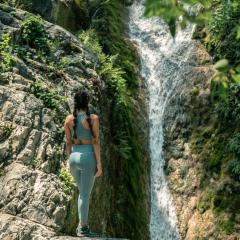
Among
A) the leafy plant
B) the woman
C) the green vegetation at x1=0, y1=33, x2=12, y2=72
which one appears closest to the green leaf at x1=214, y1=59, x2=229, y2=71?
the woman

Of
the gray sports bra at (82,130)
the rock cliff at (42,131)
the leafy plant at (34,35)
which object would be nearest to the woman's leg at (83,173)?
the gray sports bra at (82,130)

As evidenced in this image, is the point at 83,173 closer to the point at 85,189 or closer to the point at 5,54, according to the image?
the point at 85,189

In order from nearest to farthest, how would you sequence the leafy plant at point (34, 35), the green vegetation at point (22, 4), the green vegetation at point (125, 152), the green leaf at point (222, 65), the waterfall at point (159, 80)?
the green leaf at point (222, 65), the leafy plant at point (34, 35), the green vegetation at point (125, 152), the waterfall at point (159, 80), the green vegetation at point (22, 4)

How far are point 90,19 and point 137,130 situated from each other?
507cm

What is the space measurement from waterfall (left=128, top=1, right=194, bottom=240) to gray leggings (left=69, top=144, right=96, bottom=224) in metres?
6.12

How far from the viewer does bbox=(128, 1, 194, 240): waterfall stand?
1224cm

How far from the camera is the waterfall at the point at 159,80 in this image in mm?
12242

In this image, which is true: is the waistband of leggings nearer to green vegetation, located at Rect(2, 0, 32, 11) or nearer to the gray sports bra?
the gray sports bra

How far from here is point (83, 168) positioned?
227 inches

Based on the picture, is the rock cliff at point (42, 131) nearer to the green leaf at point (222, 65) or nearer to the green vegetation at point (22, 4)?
the green vegetation at point (22, 4)

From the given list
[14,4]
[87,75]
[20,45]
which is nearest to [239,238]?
[87,75]

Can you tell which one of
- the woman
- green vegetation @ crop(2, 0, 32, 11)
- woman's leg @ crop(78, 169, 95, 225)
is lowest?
woman's leg @ crop(78, 169, 95, 225)

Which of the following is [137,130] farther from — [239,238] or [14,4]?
[14,4]

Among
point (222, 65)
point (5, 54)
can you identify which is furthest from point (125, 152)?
point (222, 65)
